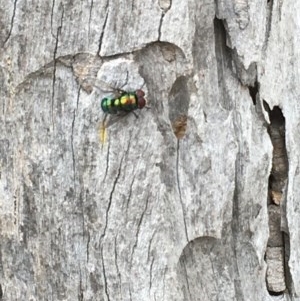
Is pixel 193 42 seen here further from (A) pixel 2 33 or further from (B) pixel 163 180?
(A) pixel 2 33

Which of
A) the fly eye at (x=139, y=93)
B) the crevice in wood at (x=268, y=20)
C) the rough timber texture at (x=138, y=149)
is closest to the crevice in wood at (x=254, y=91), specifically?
the rough timber texture at (x=138, y=149)

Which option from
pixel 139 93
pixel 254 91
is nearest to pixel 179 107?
pixel 139 93

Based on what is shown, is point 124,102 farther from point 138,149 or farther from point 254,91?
point 254,91

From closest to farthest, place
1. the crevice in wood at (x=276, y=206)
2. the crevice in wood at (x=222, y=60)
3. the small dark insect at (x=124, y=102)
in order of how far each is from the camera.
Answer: the small dark insect at (x=124, y=102), the crevice in wood at (x=222, y=60), the crevice in wood at (x=276, y=206)

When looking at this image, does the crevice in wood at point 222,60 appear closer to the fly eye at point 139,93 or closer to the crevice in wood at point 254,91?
the crevice in wood at point 254,91

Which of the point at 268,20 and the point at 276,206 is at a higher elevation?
the point at 268,20

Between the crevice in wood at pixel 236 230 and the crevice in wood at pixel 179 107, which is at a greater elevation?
the crevice in wood at pixel 179 107

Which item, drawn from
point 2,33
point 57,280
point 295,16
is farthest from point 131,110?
point 295,16
